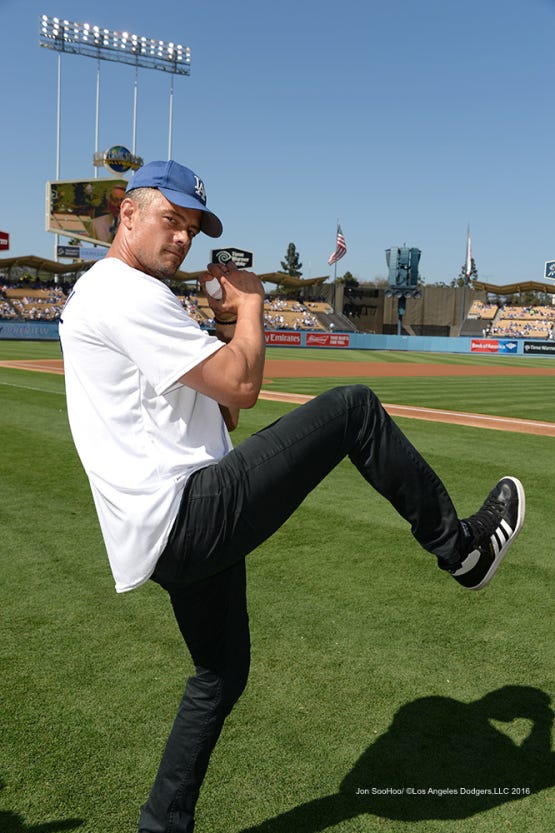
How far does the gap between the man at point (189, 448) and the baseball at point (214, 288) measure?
2 centimetres

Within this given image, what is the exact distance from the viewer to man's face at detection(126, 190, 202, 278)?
7.11 feet

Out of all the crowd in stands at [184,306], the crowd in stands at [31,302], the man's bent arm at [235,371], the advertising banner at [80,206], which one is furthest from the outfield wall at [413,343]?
the man's bent arm at [235,371]

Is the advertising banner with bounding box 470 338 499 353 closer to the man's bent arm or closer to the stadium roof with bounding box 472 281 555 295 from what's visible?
the stadium roof with bounding box 472 281 555 295

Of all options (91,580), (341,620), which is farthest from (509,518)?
(91,580)

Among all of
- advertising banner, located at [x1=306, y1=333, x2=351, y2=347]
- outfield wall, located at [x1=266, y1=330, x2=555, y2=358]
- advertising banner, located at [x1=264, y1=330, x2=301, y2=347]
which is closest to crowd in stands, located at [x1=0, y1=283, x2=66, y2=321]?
advertising banner, located at [x1=264, y1=330, x2=301, y2=347]

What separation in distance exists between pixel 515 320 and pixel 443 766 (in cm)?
7544

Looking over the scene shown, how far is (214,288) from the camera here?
223cm

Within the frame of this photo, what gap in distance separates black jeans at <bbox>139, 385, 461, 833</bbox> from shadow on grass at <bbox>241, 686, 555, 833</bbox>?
1.13 ft

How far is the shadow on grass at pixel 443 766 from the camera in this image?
2.38 meters

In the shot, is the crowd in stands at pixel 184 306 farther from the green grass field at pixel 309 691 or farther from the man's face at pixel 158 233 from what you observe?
the man's face at pixel 158 233

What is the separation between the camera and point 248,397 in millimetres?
2006

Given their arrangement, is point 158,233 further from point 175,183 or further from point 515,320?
point 515,320

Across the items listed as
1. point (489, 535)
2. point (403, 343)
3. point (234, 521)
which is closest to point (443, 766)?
point (489, 535)

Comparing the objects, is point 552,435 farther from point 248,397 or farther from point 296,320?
point 296,320
